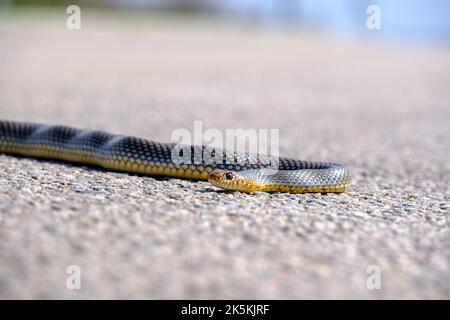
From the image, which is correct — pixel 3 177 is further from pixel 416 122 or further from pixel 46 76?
pixel 46 76

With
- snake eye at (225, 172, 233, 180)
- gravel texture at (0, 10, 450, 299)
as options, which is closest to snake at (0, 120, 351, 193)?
snake eye at (225, 172, 233, 180)

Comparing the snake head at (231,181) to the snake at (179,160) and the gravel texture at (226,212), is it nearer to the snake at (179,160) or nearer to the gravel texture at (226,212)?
the snake at (179,160)

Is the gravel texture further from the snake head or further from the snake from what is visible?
the snake

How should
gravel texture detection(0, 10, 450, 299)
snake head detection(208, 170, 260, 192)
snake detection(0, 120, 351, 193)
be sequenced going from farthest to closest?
snake detection(0, 120, 351, 193) < snake head detection(208, 170, 260, 192) < gravel texture detection(0, 10, 450, 299)

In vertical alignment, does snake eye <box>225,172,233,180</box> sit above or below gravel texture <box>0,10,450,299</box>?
above

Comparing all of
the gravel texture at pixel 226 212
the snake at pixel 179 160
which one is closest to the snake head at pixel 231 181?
the snake at pixel 179 160

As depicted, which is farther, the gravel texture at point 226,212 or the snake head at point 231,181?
the snake head at point 231,181

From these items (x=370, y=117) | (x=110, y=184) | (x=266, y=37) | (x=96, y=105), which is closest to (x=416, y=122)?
(x=370, y=117)
